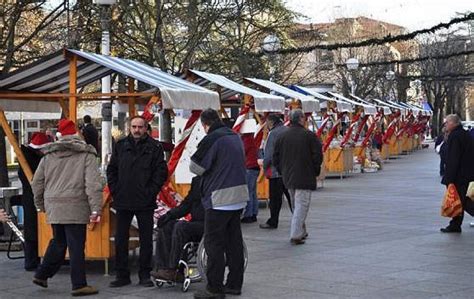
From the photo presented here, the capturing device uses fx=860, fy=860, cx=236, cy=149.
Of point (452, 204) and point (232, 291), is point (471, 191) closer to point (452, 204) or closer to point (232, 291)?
point (452, 204)

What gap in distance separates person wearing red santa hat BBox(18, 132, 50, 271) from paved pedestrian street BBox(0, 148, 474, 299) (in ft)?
0.71

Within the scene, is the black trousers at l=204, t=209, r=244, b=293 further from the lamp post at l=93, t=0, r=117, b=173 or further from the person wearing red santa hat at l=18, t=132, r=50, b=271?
the lamp post at l=93, t=0, r=117, b=173

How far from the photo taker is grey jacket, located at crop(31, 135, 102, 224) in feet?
27.4

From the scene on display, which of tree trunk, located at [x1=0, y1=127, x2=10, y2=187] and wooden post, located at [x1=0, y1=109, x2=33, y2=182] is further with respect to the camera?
tree trunk, located at [x1=0, y1=127, x2=10, y2=187]

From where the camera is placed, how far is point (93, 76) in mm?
11781

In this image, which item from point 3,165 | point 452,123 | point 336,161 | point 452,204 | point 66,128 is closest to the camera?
point 66,128

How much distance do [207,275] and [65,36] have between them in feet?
29.3

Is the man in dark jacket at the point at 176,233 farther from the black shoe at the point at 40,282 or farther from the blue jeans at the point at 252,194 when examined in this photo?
the blue jeans at the point at 252,194

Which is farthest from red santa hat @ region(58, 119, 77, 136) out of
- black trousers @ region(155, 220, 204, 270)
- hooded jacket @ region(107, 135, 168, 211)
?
black trousers @ region(155, 220, 204, 270)

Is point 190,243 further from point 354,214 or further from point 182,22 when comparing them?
point 182,22

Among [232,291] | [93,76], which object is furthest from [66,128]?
[93,76]

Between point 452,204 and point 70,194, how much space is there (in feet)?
21.0

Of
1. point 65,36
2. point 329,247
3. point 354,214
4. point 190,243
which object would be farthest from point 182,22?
point 190,243

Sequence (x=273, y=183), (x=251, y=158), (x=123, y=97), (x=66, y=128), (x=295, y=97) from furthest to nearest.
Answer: (x=295, y=97) < (x=251, y=158) < (x=273, y=183) < (x=123, y=97) < (x=66, y=128)
